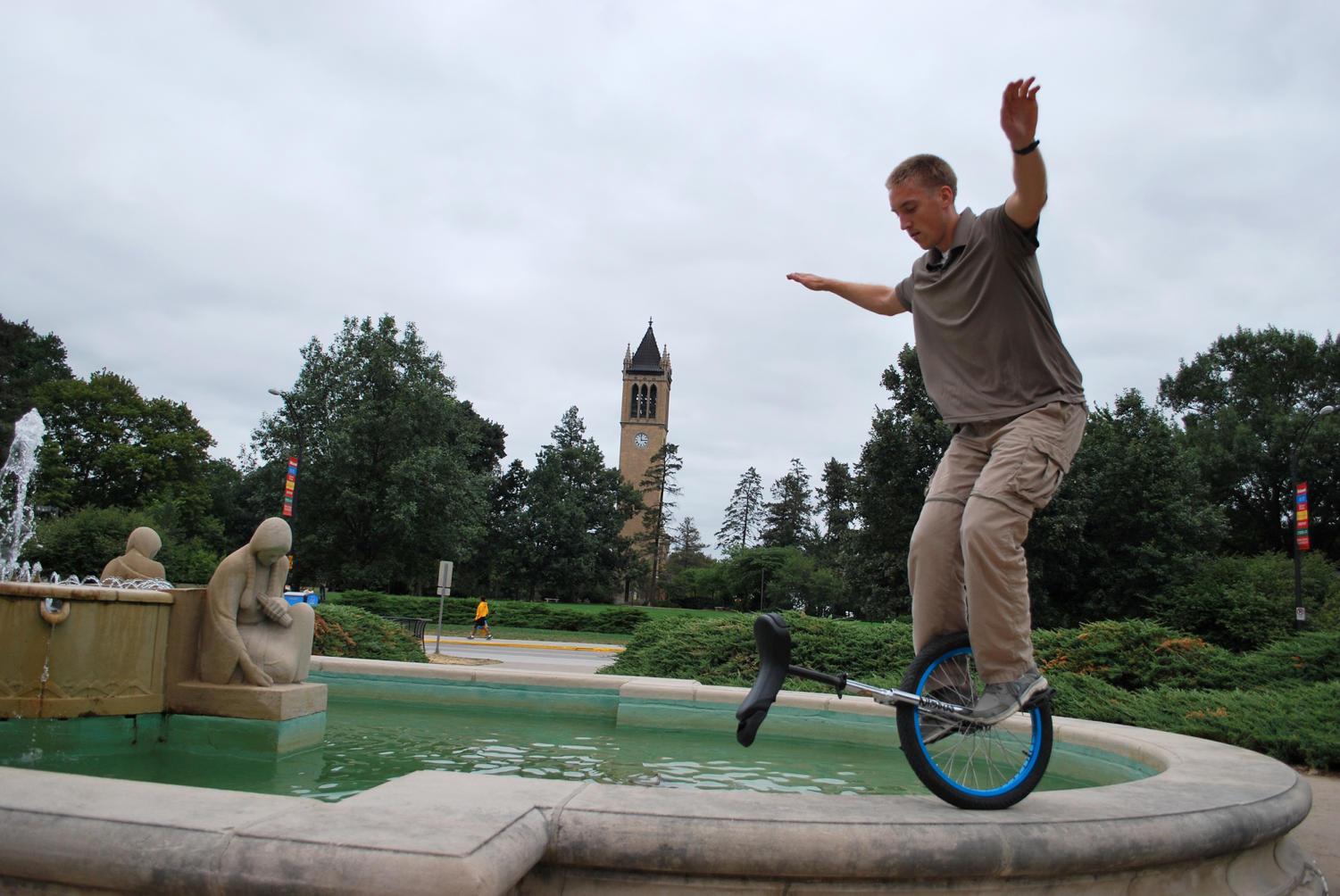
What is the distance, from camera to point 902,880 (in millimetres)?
2525

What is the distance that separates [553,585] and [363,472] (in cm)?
2869

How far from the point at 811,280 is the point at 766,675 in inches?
74.0

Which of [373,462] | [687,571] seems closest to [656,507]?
[687,571]

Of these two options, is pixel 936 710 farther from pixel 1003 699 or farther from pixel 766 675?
pixel 766 675

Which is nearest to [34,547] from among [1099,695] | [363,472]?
[363,472]

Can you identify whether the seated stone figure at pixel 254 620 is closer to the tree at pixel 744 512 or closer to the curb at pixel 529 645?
the curb at pixel 529 645

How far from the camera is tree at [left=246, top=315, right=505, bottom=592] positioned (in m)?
46.8

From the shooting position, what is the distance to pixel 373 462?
158 ft

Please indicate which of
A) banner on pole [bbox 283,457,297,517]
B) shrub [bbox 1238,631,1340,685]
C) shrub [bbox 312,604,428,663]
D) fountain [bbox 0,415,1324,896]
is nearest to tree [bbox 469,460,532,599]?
banner on pole [bbox 283,457,297,517]

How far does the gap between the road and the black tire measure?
16.8 metres

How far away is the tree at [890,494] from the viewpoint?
1348 inches

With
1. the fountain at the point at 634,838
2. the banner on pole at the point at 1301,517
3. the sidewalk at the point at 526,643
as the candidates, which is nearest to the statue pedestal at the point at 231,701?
the fountain at the point at 634,838

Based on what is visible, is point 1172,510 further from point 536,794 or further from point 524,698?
point 536,794

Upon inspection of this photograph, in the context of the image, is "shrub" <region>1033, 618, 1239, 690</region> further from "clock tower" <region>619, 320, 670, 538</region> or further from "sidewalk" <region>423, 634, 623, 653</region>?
"clock tower" <region>619, 320, 670, 538</region>
